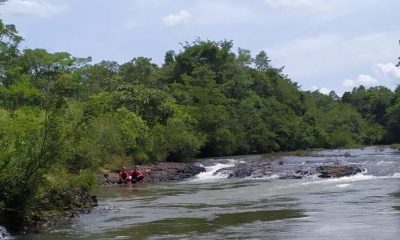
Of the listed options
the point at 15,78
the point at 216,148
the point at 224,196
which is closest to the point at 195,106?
the point at 216,148

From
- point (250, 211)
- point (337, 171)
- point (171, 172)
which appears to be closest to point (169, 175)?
point (171, 172)

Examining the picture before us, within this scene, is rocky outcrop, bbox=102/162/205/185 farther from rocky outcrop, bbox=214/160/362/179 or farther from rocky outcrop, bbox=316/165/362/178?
rocky outcrop, bbox=316/165/362/178

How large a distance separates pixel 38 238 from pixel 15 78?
42.5 meters

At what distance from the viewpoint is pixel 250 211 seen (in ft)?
68.2

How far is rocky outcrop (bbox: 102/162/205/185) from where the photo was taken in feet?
122

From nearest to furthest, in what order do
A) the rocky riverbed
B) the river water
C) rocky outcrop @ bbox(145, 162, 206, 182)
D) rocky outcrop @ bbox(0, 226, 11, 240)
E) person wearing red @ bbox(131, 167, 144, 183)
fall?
the river water
rocky outcrop @ bbox(0, 226, 11, 240)
the rocky riverbed
person wearing red @ bbox(131, 167, 144, 183)
rocky outcrop @ bbox(145, 162, 206, 182)

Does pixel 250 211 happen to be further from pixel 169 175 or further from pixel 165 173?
pixel 165 173

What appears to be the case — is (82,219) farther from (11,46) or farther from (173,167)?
(11,46)

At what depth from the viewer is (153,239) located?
15742 millimetres

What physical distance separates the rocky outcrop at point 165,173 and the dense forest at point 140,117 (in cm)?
236

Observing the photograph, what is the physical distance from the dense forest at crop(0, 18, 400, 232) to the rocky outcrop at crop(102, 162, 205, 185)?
2359 millimetres

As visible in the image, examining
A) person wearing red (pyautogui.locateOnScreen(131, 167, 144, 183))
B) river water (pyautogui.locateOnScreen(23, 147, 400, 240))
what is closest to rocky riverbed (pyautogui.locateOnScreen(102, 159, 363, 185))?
person wearing red (pyautogui.locateOnScreen(131, 167, 144, 183))

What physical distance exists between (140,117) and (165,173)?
12.3 metres

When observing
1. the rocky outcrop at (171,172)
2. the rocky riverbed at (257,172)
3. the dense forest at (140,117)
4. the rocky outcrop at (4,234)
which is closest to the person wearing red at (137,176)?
the rocky riverbed at (257,172)
